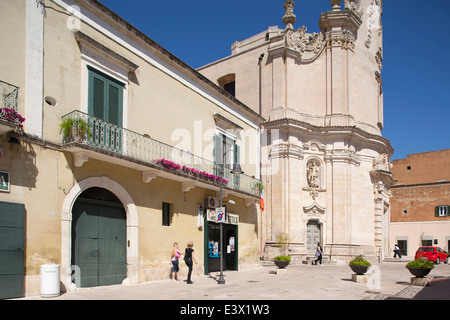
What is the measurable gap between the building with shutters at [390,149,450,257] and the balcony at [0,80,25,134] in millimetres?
44180

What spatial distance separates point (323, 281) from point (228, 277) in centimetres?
384

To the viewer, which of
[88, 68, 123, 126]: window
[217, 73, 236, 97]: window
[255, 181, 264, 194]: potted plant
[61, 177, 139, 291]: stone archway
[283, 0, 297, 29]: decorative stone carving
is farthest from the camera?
[217, 73, 236, 97]: window

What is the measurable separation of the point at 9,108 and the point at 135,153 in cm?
451

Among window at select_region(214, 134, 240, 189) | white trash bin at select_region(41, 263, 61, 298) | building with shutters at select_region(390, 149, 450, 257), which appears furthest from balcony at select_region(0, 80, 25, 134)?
building with shutters at select_region(390, 149, 450, 257)

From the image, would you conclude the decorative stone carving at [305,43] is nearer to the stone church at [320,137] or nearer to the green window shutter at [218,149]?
the stone church at [320,137]

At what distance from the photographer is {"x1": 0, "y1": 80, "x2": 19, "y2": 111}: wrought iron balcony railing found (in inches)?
415

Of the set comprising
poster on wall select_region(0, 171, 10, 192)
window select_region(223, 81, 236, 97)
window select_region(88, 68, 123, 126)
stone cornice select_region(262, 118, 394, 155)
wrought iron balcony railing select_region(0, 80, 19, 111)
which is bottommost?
poster on wall select_region(0, 171, 10, 192)

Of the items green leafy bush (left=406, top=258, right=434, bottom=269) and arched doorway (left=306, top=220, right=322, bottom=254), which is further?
arched doorway (left=306, top=220, right=322, bottom=254)

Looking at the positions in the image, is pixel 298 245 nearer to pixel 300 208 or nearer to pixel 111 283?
pixel 300 208

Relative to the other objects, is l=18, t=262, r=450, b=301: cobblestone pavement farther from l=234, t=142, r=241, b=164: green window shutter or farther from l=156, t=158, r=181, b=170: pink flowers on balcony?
l=234, t=142, r=241, b=164: green window shutter

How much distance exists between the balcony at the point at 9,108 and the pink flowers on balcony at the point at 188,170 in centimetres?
537

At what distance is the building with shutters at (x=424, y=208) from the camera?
45531 mm

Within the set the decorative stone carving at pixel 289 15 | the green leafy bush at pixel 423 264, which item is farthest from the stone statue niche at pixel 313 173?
the green leafy bush at pixel 423 264
